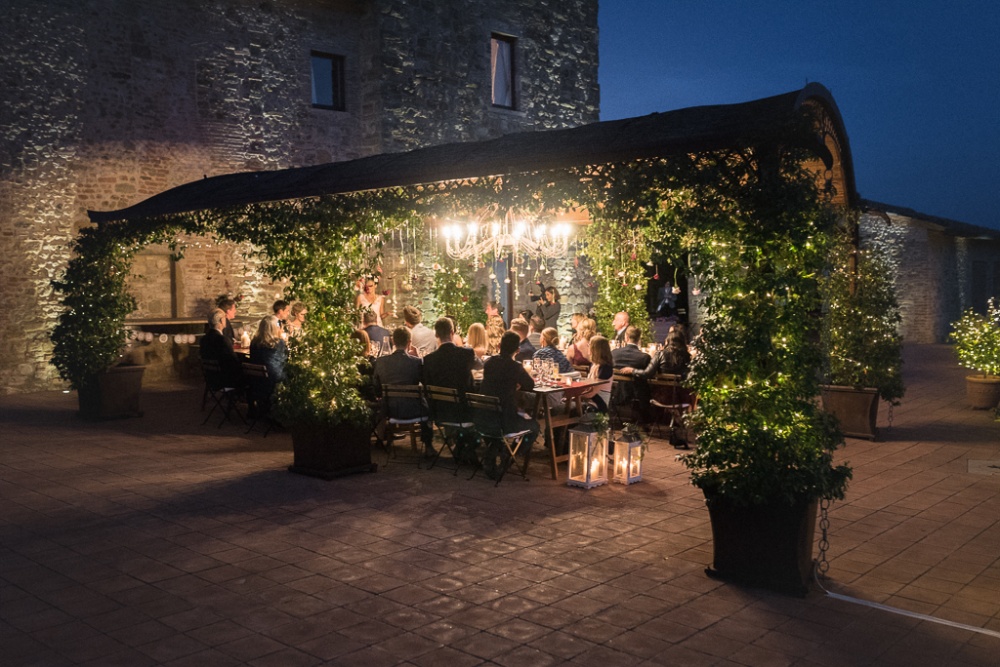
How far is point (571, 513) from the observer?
621 cm

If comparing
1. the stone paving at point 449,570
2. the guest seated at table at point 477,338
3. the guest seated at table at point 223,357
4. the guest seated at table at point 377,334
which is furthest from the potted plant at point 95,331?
the guest seated at table at point 477,338

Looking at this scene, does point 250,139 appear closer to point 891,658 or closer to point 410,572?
point 410,572

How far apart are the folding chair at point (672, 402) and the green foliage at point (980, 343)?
4.59 metres

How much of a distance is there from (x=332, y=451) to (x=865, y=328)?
5.34m

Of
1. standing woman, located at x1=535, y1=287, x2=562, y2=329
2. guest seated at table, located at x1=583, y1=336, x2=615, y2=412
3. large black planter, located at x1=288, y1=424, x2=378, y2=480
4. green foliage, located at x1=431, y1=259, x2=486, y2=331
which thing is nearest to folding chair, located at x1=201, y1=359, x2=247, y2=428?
large black planter, located at x1=288, y1=424, x2=378, y2=480

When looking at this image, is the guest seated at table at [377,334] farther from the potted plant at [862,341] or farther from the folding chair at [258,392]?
the potted plant at [862,341]

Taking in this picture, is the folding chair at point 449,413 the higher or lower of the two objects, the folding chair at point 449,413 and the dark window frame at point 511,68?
the lower

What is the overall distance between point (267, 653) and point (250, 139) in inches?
489

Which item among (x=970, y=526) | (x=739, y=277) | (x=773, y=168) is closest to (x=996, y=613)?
(x=970, y=526)

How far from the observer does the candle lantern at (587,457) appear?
6879mm

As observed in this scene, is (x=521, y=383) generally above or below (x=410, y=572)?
above

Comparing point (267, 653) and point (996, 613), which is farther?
point (996, 613)

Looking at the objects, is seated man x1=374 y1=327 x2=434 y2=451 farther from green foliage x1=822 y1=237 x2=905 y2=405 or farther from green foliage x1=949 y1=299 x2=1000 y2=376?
green foliage x1=949 y1=299 x2=1000 y2=376

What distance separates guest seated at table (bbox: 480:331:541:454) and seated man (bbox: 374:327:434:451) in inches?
37.2
